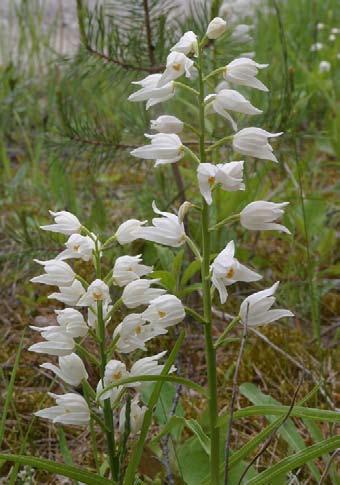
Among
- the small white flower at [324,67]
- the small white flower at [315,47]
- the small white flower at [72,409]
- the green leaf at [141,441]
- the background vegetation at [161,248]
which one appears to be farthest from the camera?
the small white flower at [315,47]

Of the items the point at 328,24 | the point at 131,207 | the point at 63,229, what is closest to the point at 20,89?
the point at 131,207

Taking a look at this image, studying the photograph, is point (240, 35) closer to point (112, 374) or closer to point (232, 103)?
point (232, 103)

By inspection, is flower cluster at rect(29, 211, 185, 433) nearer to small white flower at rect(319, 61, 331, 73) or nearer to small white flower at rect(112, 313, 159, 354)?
small white flower at rect(112, 313, 159, 354)

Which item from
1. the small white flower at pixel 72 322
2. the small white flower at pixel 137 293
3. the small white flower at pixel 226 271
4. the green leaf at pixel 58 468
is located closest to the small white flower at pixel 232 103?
the small white flower at pixel 226 271

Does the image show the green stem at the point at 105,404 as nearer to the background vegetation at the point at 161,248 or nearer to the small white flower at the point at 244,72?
the background vegetation at the point at 161,248

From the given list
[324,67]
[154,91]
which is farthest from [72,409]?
[324,67]

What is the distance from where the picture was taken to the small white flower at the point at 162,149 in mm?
1439

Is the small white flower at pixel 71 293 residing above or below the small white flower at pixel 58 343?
above

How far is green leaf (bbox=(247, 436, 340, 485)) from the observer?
4.54ft

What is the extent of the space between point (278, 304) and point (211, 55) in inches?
41.9

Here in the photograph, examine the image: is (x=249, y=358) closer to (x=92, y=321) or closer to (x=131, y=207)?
(x=92, y=321)

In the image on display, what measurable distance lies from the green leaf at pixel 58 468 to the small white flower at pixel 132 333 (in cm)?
25

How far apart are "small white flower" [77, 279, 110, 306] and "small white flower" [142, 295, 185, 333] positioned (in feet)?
0.31

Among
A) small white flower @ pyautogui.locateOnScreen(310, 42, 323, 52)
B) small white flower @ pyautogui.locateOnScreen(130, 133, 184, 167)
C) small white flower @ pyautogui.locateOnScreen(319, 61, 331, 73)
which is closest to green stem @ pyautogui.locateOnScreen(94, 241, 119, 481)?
small white flower @ pyautogui.locateOnScreen(130, 133, 184, 167)
